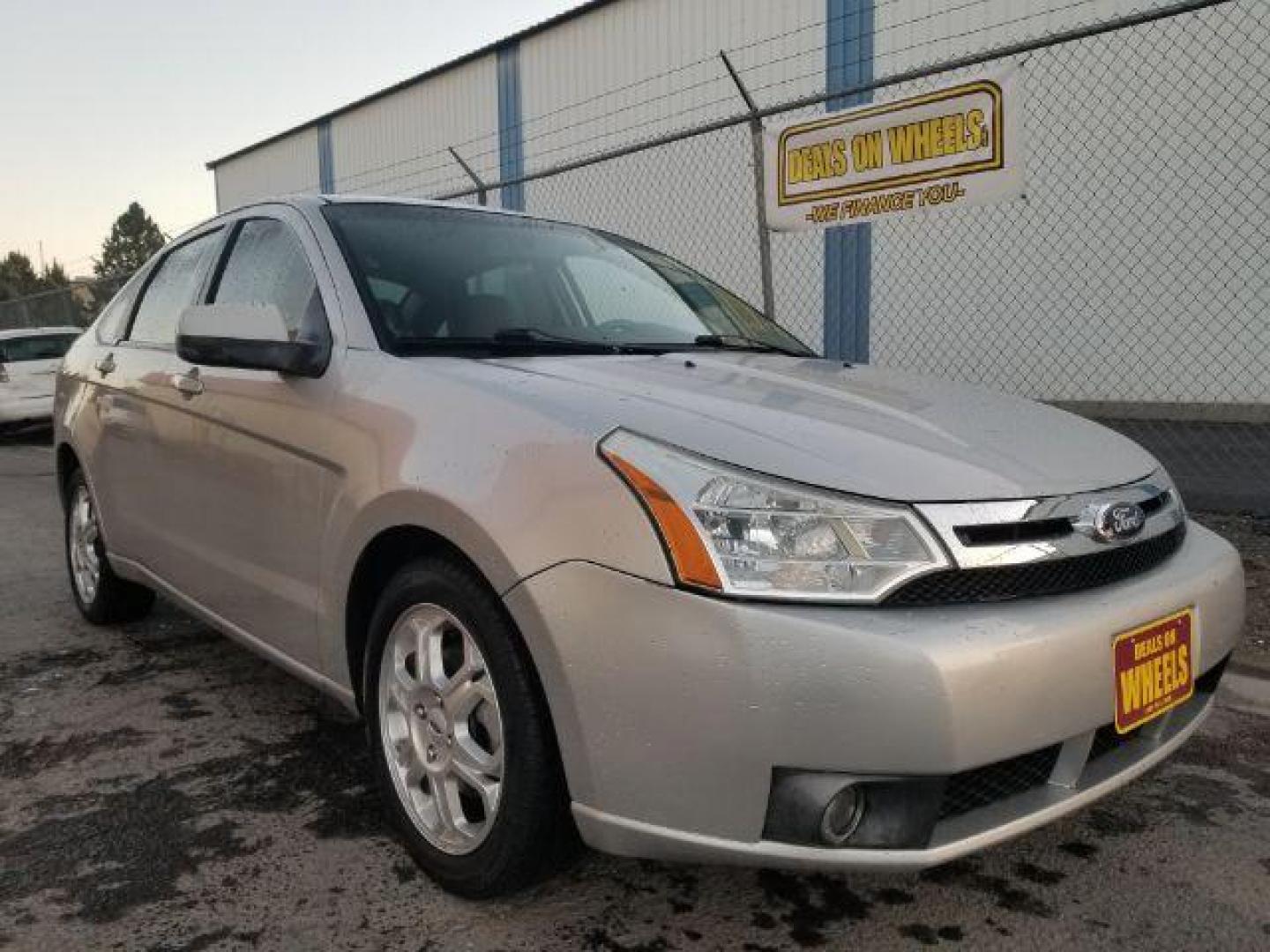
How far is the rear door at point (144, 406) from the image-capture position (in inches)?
129

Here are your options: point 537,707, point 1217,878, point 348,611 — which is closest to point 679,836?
point 537,707

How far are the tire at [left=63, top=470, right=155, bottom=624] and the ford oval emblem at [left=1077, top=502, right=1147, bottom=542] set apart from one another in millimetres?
3387

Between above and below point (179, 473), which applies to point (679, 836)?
below

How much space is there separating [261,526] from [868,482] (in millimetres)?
1635

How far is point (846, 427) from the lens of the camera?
201 cm

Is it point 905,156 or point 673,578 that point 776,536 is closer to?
point 673,578

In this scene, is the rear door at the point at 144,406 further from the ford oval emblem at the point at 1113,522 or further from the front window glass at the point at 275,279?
the ford oval emblem at the point at 1113,522

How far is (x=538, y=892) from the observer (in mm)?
2150

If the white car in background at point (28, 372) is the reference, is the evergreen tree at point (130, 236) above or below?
above

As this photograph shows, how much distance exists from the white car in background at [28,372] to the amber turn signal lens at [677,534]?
11.7 meters

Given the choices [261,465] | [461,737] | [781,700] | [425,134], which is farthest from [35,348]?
[781,700]

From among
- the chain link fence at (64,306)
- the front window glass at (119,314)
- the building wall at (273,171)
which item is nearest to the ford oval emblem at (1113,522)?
the front window glass at (119,314)

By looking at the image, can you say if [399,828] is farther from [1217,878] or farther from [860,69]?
[860,69]

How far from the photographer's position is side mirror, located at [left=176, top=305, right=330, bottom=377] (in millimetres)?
2469
